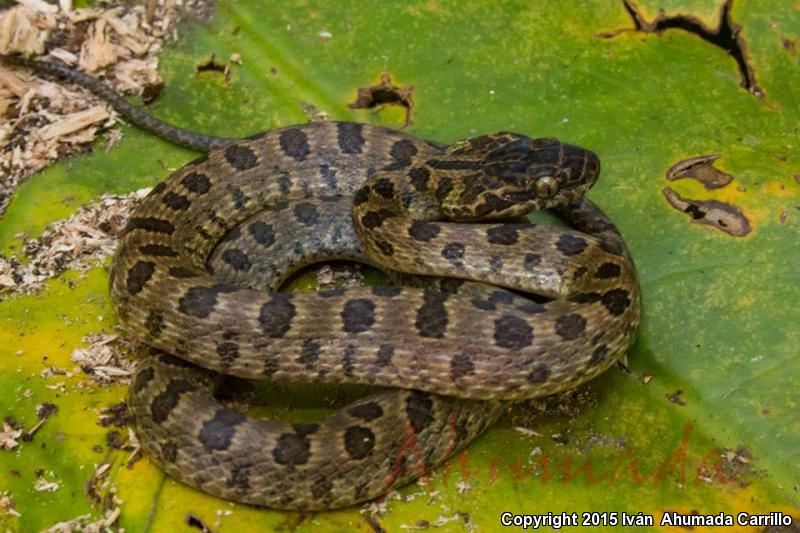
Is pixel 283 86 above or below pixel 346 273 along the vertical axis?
above

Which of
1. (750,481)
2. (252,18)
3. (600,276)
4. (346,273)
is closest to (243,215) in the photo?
(346,273)

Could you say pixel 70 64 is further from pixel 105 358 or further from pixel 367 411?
pixel 367 411

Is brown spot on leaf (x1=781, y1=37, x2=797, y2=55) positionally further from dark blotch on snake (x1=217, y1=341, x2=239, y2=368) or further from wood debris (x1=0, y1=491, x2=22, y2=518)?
wood debris (x1=0, y1=491, x2=22, y2=518)

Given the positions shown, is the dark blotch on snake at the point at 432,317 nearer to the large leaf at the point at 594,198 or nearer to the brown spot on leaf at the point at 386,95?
the large leaf at the point at 594,198

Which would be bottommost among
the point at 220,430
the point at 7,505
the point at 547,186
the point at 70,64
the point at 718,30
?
the point at 7,505

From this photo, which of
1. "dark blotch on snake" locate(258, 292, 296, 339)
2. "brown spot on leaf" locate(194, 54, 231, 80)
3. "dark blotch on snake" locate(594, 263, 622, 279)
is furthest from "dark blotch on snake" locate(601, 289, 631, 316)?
"brown spot on leaf" locate(194, 54, 231, 80)

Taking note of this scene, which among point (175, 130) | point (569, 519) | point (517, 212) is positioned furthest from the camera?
point (175, 130)

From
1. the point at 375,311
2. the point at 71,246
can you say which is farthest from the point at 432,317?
the point at 71,246

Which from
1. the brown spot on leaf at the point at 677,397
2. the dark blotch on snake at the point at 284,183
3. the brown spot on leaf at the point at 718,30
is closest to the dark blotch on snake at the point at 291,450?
the brown spot on leaf at the point at 677,397

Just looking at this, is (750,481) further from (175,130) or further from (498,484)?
(175,130)
